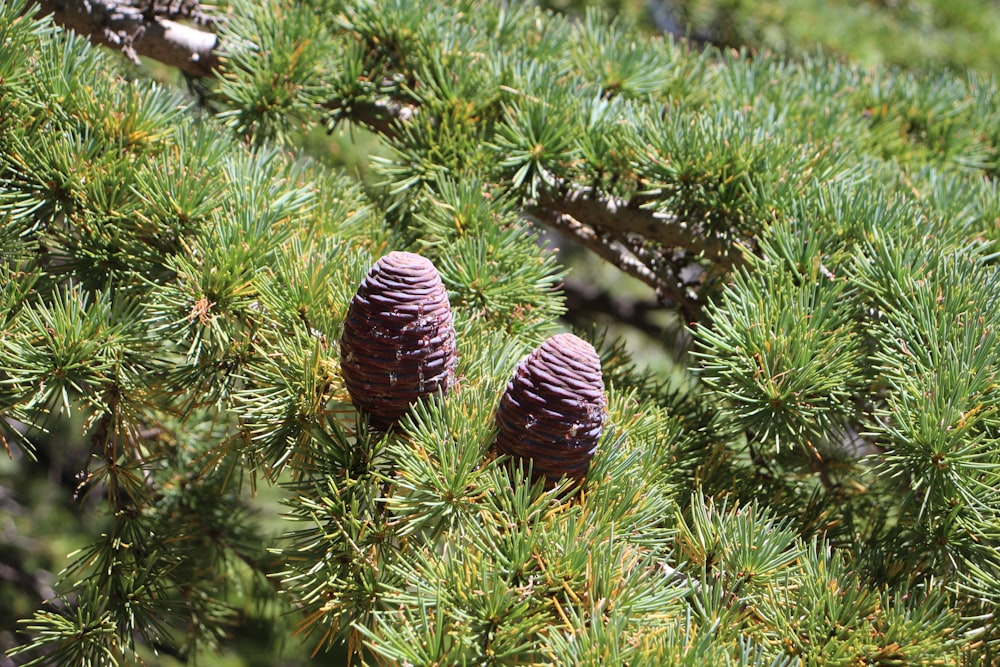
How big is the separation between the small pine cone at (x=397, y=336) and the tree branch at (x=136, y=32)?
22.1 inches

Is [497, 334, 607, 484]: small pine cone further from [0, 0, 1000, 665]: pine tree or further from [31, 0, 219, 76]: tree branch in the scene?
[31, 0, 219, 76]: tree branch

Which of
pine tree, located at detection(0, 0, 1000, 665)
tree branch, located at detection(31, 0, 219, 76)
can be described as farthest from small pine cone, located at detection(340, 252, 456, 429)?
tree branch, located at detection(31, 0, 219, 76)

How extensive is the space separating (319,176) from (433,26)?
0.27 meters

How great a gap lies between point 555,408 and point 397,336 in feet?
0.46

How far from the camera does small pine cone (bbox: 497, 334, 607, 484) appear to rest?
0.64 m

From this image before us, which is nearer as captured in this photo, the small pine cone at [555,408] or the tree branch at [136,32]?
the small pine cone at [555,408]

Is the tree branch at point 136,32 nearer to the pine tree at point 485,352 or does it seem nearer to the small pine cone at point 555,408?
the pine tree at point 485,352

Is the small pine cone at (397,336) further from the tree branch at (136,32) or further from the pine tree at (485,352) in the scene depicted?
the tree branch at (136,32)

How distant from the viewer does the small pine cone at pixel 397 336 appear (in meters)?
0.64

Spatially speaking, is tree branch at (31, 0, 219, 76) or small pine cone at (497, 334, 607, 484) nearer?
small pine cone at (497, 334, 607, 484)

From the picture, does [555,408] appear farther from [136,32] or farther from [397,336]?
[136,32]

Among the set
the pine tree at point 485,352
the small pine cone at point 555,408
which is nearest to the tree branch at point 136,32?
the pine tree at point 485,352

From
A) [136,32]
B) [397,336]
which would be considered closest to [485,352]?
[397,336]

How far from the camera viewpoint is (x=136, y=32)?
41.3 inches
